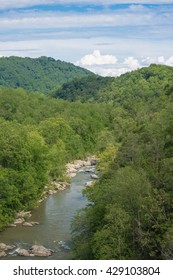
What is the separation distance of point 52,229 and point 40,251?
4113 mm

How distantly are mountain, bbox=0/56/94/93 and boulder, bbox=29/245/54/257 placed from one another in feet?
436

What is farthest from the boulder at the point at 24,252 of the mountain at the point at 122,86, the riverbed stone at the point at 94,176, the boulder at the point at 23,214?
the mountain at the point at 122,86

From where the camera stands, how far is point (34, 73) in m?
180

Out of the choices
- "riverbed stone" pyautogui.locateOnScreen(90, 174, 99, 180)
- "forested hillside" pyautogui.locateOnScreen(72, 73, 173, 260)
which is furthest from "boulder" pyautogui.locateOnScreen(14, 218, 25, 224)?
"riverbed stone" pyautogui.locateOnScreen(90, 174, 99, 180)

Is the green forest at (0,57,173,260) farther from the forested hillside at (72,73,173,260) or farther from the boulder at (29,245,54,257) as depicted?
the boulder at (29,245,54,257)

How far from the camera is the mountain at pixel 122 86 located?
9444 centimetres

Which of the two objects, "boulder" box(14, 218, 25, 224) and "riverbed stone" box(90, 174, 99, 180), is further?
"riverbed stone" box(90, 174, 99, 180)

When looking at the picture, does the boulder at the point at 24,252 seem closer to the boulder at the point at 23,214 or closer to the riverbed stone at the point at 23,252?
the riverbed stone at the point at 23,252

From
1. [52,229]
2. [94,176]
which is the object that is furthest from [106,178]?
[94,176]

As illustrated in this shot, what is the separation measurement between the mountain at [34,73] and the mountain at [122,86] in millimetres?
38949

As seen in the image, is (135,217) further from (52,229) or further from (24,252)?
(52,229)

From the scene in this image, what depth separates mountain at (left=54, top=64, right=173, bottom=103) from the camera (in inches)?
3718
